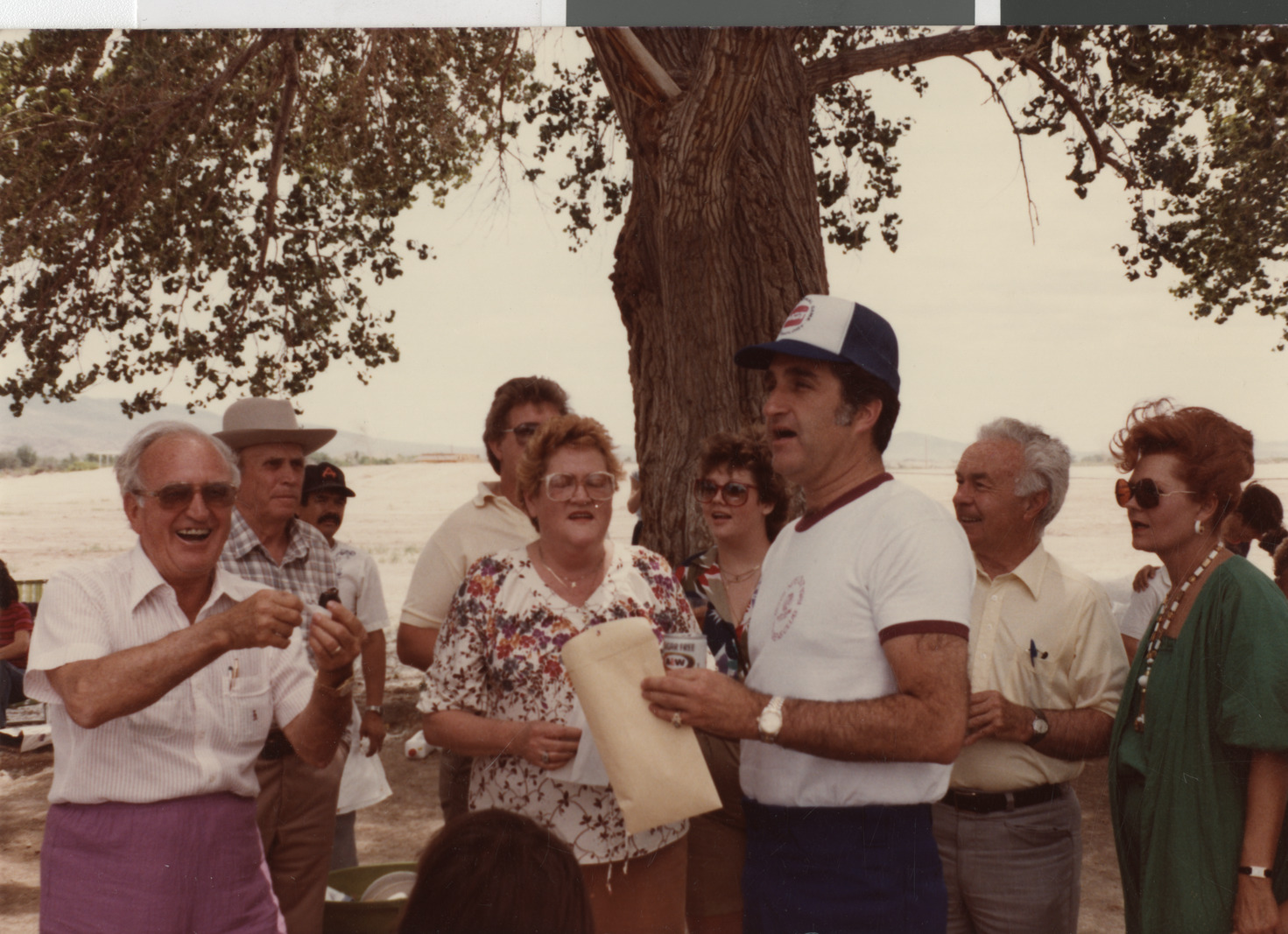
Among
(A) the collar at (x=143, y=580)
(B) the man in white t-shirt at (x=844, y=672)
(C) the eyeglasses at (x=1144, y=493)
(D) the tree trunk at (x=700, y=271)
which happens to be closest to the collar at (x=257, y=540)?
(A) the collar at (x=143, y=580)

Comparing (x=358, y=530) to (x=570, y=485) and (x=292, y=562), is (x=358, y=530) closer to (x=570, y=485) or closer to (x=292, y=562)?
(x=292, y=562)

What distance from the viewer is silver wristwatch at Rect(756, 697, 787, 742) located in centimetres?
179

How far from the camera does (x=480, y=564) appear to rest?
2.35 metres

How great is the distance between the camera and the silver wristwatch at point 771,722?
5.86 ft

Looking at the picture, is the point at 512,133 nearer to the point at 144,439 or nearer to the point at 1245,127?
the point at 144,439

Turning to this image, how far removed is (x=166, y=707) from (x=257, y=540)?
97 cm

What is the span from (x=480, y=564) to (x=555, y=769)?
499 millimetres

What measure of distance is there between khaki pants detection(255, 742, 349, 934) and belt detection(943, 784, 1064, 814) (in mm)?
1676

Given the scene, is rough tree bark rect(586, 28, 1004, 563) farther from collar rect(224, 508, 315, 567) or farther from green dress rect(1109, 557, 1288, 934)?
green dress rect(1109, 557, 1288, 934)

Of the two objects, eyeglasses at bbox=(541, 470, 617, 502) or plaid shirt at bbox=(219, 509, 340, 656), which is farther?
plaid shirt at bbox=(219, 509, 340, 656)

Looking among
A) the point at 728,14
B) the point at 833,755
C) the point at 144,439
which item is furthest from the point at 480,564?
the point at 728,14

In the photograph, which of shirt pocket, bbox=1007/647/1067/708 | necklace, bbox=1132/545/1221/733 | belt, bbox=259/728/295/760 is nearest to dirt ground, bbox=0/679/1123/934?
belt, bbox=259/728/295/760

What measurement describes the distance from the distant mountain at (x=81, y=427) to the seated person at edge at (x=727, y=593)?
818 millimetres

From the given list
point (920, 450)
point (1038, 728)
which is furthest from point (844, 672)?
point (920, 450)
